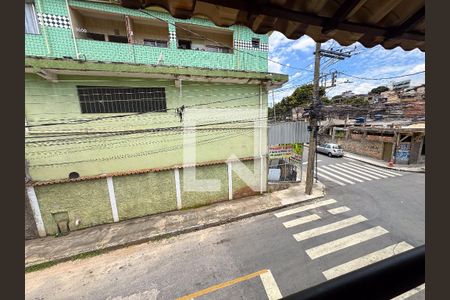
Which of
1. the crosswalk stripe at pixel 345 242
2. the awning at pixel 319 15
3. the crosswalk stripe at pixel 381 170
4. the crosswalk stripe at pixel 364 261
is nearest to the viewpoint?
the awning at pixel 319 15

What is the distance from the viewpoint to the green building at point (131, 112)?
23.4ft

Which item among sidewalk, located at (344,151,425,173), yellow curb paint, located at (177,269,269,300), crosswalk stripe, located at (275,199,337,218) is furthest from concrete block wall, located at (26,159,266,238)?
sidewalk, located at (344,151,425,173)

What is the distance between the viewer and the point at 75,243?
24.0 ft

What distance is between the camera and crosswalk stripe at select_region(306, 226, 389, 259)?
623 centimetres

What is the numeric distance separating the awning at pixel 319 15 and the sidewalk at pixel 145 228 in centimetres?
749

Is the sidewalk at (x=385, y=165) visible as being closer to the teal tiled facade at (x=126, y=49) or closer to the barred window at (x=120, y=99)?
the teal tiled facade at (x=126, y=49)

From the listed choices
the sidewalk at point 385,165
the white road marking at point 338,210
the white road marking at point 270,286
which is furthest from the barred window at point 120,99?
the sidewalk at point 385,165

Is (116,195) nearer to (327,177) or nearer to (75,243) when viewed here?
(75,243)

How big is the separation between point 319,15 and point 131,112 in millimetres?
Answer: 7661

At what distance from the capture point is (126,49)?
7938 mm

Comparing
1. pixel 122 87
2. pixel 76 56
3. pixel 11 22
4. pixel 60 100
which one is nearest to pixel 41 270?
pixel 60 100

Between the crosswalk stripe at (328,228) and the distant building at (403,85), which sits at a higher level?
the distant building at (403,85)

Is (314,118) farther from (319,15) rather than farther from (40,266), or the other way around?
(40,266)

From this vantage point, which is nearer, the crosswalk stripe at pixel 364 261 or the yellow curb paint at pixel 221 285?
the yellow curb paint at pixel 221 285
